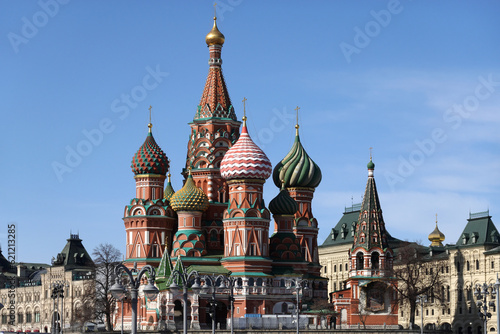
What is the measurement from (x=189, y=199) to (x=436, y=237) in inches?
1493

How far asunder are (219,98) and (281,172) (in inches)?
409

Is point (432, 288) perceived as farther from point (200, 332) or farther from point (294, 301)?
point (200, 332)

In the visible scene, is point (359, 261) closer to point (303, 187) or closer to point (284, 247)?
point (284, 247)

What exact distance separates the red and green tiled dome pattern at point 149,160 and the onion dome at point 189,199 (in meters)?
3.69

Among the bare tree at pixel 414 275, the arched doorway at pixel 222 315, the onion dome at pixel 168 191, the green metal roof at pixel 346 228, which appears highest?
the onion dome at pixel 168 191

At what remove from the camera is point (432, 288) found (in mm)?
97875

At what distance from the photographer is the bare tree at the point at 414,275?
320 ft

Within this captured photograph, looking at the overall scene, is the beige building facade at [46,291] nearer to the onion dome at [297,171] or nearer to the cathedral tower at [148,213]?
the cathedral tower at [148,213]

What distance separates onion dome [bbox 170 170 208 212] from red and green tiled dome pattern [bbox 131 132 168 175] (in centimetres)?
369

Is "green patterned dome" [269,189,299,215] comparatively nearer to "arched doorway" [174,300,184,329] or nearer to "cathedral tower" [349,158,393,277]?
"cathedral tower" [349,158,393,277]

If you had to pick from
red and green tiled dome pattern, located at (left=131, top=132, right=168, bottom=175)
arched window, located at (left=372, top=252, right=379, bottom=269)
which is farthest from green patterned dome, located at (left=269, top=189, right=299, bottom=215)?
red and green tiled dome pattern, located at (left=131, top=132, right=168, bottom=175)

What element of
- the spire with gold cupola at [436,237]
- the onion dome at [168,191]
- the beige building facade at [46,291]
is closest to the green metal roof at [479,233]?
the spire with gold cupola at [436,237]

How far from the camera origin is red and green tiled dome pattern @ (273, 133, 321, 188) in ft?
353

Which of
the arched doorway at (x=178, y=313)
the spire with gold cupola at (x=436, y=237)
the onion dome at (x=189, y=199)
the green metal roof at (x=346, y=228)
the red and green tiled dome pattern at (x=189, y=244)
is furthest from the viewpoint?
the green metal roof at (x=346, y=228)
